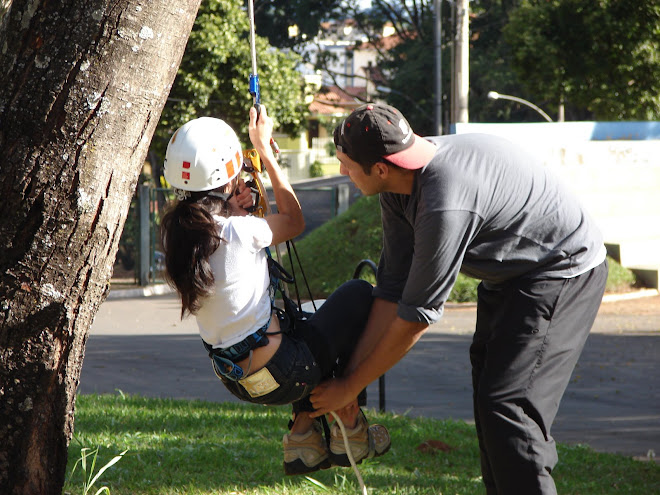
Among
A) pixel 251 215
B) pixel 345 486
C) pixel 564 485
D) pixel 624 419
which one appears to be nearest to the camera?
pixel 251 215

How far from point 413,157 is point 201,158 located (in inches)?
31.5

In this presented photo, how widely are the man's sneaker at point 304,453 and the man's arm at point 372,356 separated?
158 mm

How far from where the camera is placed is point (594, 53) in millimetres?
19359

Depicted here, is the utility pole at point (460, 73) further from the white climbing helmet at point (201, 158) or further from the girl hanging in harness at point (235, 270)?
the white climbing helmet at point (201, 158)

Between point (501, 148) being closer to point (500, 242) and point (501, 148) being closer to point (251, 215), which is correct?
point (500, 242)

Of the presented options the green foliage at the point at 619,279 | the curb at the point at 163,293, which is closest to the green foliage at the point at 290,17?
the curb at the point at 163,293

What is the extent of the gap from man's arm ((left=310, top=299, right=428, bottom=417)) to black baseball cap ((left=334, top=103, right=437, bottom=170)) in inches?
22.7

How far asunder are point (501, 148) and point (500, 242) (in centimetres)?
35

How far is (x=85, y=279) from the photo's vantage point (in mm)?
3084

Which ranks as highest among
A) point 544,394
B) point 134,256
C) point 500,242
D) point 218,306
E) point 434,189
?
point 434,189

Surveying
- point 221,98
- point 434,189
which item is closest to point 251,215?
point 434,189

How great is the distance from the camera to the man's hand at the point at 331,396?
3.34 metres

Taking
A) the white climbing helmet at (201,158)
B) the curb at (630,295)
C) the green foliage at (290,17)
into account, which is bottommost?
the curb at (630,295)

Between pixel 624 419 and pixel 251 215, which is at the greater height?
pixel 251 215
